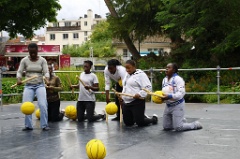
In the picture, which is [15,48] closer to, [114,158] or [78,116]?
[78,116]

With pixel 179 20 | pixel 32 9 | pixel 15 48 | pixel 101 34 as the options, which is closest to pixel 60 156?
pixel 179 20

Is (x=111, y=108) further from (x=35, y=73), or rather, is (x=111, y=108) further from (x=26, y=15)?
(x=26, y=15)

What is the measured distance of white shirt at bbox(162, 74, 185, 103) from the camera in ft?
31.6

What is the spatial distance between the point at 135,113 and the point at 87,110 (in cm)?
178

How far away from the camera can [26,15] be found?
36.6 m

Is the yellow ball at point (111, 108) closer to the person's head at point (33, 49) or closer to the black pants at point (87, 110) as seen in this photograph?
the black pants at point (87, 110)

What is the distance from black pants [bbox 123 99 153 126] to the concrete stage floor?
0.63ft

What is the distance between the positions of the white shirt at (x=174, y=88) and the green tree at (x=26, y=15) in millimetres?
25727

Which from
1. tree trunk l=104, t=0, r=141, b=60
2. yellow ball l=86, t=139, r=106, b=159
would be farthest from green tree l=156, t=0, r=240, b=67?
yellow ball l=86, t=139, r=106, b=159

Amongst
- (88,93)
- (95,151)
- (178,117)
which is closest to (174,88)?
(178,117)

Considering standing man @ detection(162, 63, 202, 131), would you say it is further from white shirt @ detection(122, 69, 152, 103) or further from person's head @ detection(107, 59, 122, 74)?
person's head @ detection(107, 59, 122, 74)

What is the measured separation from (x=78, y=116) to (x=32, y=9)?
2600 cm

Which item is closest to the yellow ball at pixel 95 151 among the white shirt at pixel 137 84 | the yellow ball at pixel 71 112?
the white shirt at pixel 137 84

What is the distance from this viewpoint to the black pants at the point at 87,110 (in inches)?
463
